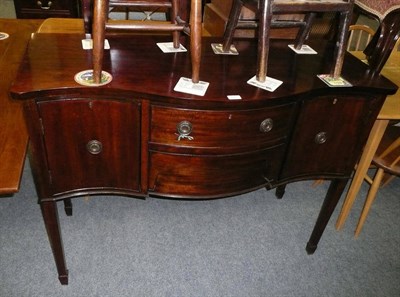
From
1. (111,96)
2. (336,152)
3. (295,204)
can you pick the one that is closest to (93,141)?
(111,96)

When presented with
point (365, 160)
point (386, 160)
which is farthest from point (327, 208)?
point (386, 160)

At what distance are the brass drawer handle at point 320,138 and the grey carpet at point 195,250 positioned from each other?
73 cm

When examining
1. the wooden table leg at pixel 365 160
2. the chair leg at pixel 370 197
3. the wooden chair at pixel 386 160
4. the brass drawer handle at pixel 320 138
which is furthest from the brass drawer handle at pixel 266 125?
the chair leg at pixel 370 197

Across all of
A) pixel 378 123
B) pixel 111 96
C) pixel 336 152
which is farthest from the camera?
pixel 378 123

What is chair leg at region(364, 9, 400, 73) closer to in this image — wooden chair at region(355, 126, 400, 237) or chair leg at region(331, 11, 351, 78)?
chair leg at region(331, 11, 351, 78)

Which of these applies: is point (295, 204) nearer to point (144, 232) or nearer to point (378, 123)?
point (378, 123)

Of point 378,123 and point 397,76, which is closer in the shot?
point 378,123

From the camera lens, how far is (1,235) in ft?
5.51

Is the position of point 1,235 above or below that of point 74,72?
below

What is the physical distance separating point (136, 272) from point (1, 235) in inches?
27.0

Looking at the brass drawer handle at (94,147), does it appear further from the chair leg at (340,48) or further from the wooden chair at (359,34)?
the wooden chair at (359,34)

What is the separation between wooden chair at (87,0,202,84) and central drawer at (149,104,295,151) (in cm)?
13

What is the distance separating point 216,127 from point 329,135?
47cm

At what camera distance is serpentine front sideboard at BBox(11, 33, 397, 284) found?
3.29 feet
